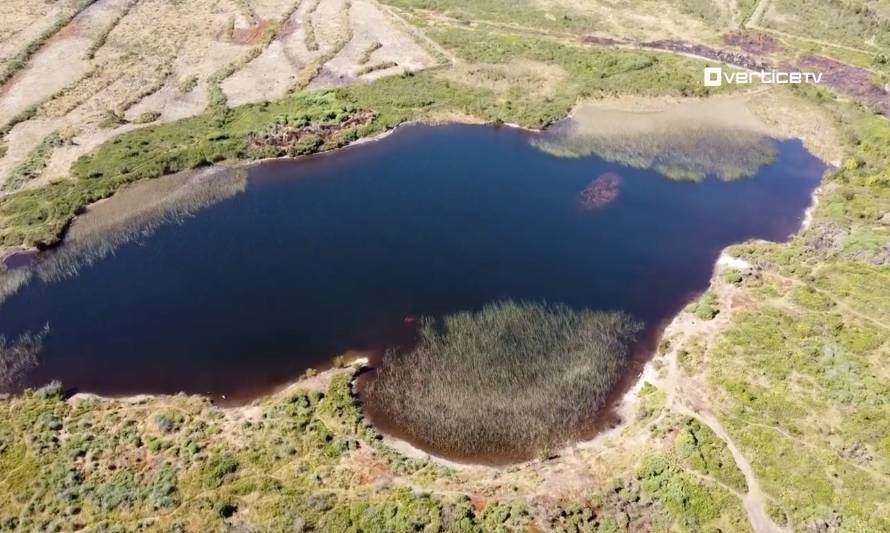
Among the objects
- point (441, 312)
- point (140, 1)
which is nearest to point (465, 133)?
point (441, 312)

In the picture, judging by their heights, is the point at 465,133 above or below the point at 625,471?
above

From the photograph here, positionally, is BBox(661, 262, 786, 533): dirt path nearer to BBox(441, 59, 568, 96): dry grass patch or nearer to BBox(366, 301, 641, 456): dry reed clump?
BBox(366, 301, 641, 456): dry reed clump

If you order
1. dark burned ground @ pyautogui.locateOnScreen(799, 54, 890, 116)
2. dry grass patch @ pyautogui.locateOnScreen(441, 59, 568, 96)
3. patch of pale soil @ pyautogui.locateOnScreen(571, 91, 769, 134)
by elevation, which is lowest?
patch of pale soil @ pyautogui.locateOnScreen(571, 91, 769, 134)

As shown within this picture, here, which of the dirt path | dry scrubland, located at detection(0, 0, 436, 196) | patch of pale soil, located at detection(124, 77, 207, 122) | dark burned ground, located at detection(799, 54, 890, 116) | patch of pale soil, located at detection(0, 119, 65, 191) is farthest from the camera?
dark burned ground, located at detection(799, 54, 890, 116)

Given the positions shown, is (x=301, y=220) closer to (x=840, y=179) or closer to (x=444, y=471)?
(x=444, y=471)

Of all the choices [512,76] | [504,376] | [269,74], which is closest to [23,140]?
[269,74]

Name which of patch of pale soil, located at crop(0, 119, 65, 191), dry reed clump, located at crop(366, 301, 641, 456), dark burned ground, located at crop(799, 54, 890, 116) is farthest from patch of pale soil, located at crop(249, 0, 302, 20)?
dark burned ground, located at crop(799, 54, 890, 116)

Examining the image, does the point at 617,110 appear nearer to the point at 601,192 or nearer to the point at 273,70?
the point at 601,192

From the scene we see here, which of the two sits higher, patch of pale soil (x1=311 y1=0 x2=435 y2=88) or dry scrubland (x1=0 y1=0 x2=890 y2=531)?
patch of pale soil (x1=311 y1=0 x2=435 y2=88)
